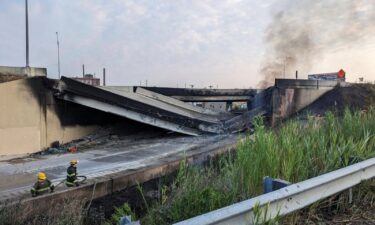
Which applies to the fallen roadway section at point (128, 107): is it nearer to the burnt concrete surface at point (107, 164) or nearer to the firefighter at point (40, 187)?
the burnt concrete surface at point (107, 164)

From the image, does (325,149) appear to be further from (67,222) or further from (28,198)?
(28,198)

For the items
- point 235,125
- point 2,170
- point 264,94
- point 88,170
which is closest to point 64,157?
point 2,170

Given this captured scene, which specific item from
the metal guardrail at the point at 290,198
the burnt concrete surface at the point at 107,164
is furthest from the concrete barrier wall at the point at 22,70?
the metal guardrail at the point at 290,198

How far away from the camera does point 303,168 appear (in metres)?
4.41

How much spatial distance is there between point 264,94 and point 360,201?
593 inches

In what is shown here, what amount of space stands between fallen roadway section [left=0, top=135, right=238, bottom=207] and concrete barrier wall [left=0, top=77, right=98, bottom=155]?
7.23 feet

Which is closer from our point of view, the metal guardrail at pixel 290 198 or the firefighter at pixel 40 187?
the metal guardrail at pixel 290 198

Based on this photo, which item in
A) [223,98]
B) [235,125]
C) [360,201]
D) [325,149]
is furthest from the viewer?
[223,98]

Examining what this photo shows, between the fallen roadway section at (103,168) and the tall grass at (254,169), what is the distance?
3.31ft

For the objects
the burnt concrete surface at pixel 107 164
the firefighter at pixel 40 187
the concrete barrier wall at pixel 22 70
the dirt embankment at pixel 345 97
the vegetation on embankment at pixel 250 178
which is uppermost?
the concrete barrier wall at pixel 22 70

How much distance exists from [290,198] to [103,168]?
6863 millimetres

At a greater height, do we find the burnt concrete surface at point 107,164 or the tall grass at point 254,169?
the tall grass at point 254,169

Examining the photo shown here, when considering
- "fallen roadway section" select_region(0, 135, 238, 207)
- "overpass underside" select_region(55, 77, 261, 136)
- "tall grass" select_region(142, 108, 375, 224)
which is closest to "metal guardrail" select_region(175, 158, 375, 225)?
"tall grass" select_region(142, 108, 375, 224)

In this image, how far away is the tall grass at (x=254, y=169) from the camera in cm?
346
